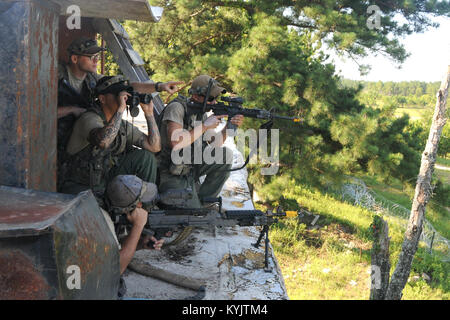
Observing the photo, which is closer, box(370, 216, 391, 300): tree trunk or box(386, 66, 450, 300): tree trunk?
box(370, 216, 391, 300): tree trunk

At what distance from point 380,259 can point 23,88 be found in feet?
24.2

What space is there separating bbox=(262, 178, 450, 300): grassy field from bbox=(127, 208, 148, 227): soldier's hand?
6.72 meters

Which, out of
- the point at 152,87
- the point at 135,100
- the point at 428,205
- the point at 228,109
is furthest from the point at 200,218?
the point at 428,205

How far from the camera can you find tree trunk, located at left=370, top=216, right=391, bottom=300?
7.41 metres

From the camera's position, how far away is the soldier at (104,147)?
9.02ft

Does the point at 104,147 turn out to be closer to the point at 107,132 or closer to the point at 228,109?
the point at 107,132

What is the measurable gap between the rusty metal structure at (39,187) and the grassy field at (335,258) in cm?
736

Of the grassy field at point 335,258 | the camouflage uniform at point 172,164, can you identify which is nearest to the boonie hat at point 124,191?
the camouflage uniform at point 172,164

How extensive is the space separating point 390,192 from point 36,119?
20335 millimetres

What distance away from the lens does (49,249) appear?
1.33m

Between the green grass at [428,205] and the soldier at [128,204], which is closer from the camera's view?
the soldier at [128,204]

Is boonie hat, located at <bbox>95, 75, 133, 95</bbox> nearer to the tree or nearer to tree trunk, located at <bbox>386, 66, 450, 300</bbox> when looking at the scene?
the tree

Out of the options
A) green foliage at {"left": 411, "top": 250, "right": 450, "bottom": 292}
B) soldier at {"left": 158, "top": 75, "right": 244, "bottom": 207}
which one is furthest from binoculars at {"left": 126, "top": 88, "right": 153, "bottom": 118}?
green foliage at {"left": 411, "top": 250, "right": 450, "bottom": 292}

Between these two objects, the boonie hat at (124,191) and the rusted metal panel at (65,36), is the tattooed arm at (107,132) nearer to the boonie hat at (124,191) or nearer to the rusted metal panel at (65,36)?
the boonie hat at (124,191)
